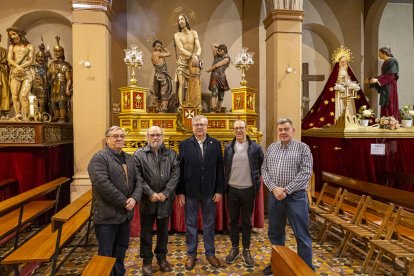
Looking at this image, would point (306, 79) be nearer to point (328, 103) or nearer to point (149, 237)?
point (328, 103)

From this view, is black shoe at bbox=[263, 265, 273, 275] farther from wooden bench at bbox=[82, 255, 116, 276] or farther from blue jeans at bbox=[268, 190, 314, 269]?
wooden bench at bbox=[82, 255, 116, 276]

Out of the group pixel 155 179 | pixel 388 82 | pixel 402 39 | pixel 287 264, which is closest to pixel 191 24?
pixel 388 82

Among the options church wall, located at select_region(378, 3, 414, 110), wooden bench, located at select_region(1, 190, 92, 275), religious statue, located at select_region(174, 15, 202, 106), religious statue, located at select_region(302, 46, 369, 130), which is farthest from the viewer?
church wall, located at select_region(378, 3, 414, 110)

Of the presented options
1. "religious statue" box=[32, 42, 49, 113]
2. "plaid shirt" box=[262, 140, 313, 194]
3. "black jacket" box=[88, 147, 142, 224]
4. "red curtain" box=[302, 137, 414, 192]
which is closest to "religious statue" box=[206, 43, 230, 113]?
"red curtain" box=[302, 137, 414, 192]

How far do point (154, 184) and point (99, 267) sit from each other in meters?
1.31

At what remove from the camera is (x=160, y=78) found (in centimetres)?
588

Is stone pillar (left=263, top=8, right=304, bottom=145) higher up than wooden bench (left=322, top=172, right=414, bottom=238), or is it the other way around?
stone pillar (left=263, top=8, right=304, bottom=145)

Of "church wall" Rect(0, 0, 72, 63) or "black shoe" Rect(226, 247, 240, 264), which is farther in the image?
"church wall" Rect(0, 0, 72, 63)

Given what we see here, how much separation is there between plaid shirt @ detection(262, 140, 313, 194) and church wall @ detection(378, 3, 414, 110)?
Result: 656cm

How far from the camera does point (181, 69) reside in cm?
587

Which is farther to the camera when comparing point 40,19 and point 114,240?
point 40,19

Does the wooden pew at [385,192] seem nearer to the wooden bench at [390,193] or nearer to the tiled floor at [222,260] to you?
the wooden bench at [390,193]

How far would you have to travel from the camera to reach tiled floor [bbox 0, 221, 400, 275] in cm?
362

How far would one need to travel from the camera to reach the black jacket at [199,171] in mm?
3590
